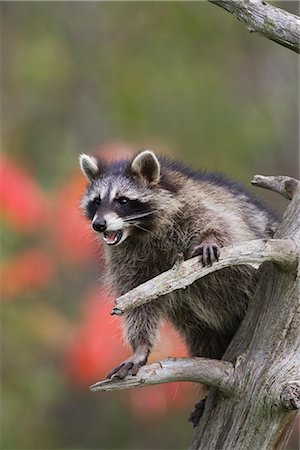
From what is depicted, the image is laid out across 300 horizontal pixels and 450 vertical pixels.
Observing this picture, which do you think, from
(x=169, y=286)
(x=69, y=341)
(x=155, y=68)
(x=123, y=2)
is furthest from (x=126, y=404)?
(x=169, y=286)

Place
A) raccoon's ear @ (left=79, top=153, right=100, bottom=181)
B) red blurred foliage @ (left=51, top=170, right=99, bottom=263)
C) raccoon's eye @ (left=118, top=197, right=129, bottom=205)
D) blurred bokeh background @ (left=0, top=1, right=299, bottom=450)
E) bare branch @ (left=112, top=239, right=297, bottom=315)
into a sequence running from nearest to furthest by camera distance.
Result: bare branch @ (left=112, top=239, right=297, bottom=315) → raccoon's eye @ (left=118, top=197, right=129, bottom=205) → raccoon's ear @ (left=79, top=153, right=100, bottom=181) → red blurred foliage @ (left=51, top=170, right=99, bottom=263) → blurred bokeh background @ (left=0, top=1, right=299, bottom=450)

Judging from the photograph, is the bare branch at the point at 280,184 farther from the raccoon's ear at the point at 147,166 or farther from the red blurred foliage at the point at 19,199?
the red blurred foliage at the point at 19,199

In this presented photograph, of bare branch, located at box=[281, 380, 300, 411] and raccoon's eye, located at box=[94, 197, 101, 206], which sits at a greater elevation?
raccoon's eye, located at box=[94, 197, 101, 206]

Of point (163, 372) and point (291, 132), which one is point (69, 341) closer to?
point (291, 132)

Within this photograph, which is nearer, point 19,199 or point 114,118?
point 19,199

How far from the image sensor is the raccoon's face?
14.1 ft

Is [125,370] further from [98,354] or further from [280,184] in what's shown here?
→ [98,354]

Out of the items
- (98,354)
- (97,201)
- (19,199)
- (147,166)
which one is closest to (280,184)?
(147,166)

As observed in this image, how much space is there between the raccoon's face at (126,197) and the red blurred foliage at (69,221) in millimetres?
2756

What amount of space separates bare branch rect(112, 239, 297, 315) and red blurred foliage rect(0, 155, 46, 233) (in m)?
3.86

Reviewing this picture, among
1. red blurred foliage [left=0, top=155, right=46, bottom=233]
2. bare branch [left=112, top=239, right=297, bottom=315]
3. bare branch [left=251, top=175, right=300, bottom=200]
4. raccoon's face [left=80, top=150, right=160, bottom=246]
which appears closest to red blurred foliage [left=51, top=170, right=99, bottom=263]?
red blurred foliage [left=0, top=155, right=46, bottom=233]

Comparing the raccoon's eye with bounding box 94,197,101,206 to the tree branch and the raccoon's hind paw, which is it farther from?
the tree branch

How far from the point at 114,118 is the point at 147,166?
540cm

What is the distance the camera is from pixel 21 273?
7.49 metres
